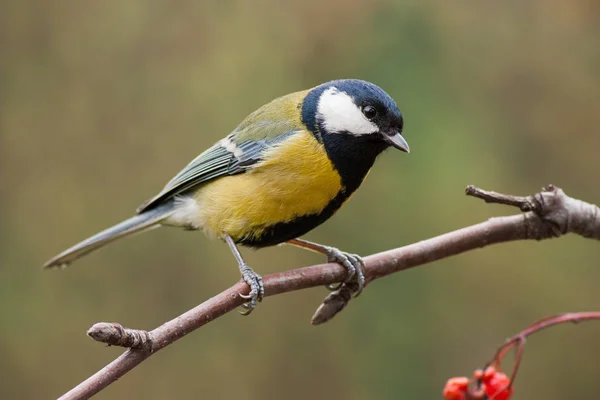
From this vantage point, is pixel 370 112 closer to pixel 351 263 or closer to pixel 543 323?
pixel 351 263

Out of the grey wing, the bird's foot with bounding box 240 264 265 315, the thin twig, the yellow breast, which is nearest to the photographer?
the thin twig

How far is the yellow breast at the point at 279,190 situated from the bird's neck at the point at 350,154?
2cm

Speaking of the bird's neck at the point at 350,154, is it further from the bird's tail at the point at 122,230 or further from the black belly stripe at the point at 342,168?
the bird's tail at the point at 122,230

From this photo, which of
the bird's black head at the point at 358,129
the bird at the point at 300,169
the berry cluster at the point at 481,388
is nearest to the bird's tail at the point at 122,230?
the bird at the point at 300,169

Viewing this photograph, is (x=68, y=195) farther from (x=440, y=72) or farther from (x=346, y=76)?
(x=440, y=72)

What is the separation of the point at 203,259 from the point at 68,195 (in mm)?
719

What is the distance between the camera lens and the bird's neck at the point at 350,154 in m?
2.18

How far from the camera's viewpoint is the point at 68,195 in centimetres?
367

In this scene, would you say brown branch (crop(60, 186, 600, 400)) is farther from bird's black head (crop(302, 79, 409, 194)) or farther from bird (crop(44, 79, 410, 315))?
bird's black head (crop(302, 79, 409, 194))

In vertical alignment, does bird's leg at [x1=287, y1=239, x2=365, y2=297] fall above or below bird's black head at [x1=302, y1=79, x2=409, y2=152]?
below

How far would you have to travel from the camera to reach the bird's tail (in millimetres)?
2375

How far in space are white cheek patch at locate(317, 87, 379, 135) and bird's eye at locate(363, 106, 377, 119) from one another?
10 millimetres

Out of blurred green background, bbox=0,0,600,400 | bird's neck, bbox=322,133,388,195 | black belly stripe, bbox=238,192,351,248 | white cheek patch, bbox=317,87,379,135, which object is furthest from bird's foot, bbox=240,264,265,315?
blurred green background, bbox=0,0,600,400

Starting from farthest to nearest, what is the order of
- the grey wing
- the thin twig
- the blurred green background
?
the blurred green background → the grey wing → the thin twig
